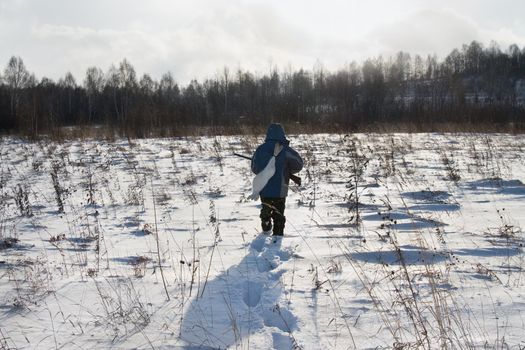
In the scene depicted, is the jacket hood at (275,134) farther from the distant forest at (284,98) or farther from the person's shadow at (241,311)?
the distant forest at (284,98)

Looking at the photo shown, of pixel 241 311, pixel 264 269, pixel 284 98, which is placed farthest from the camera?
pixel 284 98

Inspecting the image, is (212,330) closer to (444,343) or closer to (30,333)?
(30,333)

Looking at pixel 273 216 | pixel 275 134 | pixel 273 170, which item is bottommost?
pixel 273 216

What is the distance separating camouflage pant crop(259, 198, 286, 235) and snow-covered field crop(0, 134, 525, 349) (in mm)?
191

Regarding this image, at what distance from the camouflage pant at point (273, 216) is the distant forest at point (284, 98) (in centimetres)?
1163

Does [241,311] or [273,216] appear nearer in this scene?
[241,311]

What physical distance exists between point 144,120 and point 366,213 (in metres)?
12.7

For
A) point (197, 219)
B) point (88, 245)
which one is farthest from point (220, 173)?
point (88, 245)

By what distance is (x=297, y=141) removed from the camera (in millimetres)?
14625

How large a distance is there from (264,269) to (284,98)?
41.2 meters

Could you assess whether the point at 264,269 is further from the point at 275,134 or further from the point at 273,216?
→ the point at 275,134

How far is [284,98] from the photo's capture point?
4403cm

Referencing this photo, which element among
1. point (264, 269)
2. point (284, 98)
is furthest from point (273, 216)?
point (284, 98)

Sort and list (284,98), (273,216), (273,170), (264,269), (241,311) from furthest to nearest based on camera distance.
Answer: (284,98) < (273,170) < (273,216) < (264,269) < (241,311)
